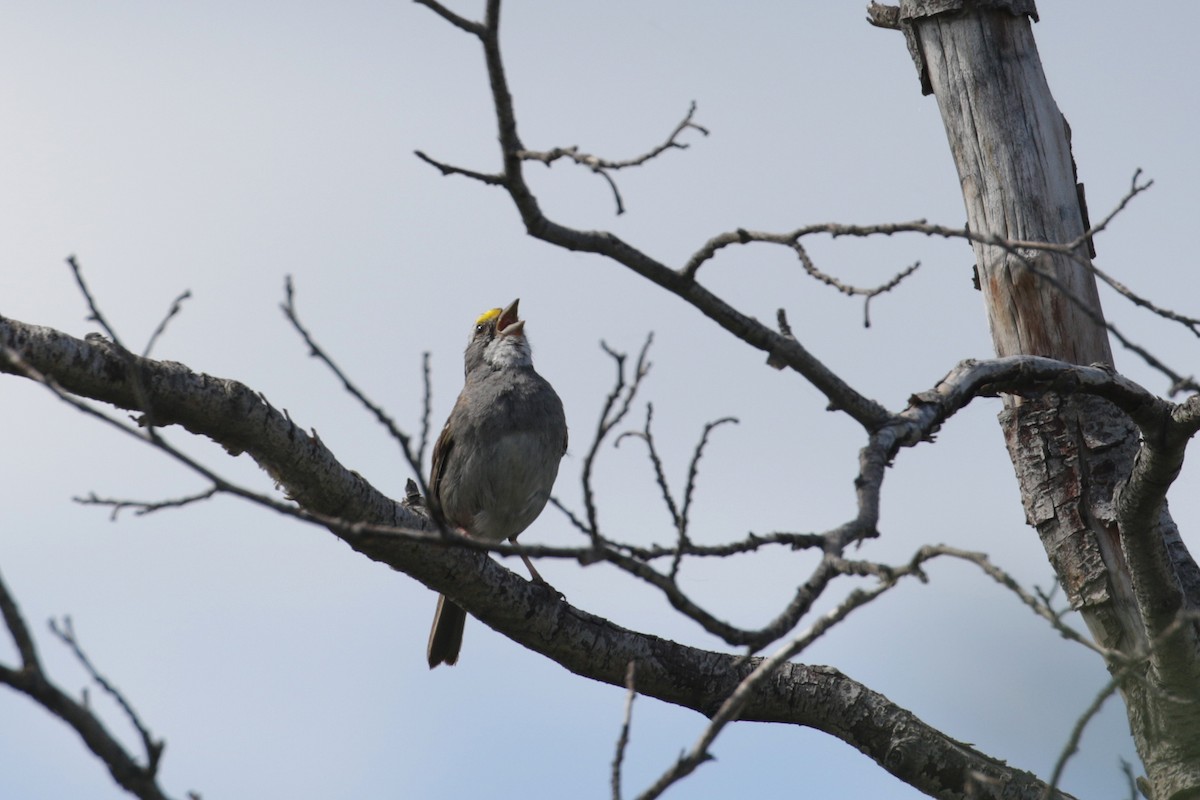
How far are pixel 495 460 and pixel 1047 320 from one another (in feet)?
9.37

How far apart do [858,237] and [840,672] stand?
1986 mm

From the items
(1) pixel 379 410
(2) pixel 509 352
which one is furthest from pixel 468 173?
(2) pixel 509 352

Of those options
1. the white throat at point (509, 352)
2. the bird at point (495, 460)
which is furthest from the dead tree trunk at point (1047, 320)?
the white throat at point (509, 352)

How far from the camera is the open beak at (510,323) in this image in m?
7.65

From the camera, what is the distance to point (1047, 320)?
5.42 meters

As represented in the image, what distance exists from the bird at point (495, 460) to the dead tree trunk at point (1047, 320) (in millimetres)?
2468

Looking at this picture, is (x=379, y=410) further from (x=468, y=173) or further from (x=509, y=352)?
(x=509, y=352)

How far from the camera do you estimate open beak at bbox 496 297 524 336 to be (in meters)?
7.65

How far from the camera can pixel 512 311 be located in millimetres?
7996

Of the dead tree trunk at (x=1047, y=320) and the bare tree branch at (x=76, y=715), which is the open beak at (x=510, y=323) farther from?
the bare tree branch at (x=76, y=715)

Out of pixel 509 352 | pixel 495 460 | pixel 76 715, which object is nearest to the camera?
pixel 76 715

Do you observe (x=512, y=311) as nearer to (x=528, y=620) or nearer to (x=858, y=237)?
(x=528, y=620)

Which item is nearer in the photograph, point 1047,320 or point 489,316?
point 1047,320

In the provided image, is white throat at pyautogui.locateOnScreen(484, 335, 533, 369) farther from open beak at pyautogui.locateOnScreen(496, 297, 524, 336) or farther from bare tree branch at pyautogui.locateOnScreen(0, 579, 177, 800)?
bare tree branch at pyautogui.locateOnScreen(0, 579, 177, 800)
